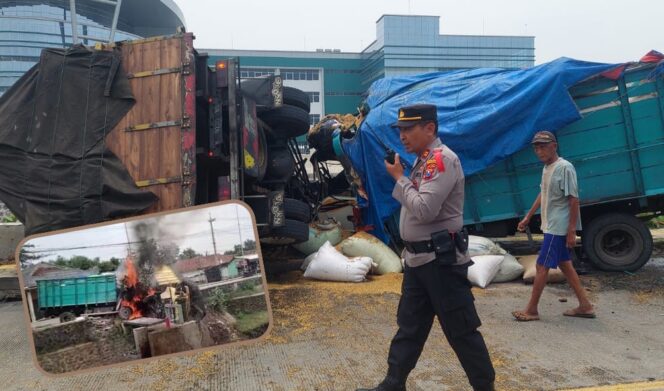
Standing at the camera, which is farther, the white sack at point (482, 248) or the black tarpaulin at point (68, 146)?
the white sack at point (482, 248)

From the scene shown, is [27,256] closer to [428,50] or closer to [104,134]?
[104,134]

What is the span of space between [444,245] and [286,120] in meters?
3.97

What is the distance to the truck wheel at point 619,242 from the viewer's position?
6691 millimetres

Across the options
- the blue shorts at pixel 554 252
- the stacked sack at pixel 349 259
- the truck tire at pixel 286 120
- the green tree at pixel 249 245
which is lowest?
the stacked sack at pixel 349 259

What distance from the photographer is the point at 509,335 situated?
14.4ft

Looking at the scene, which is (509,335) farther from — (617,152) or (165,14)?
(165,14)

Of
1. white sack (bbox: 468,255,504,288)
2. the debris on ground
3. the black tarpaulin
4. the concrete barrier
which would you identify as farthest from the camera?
the concrete barrier

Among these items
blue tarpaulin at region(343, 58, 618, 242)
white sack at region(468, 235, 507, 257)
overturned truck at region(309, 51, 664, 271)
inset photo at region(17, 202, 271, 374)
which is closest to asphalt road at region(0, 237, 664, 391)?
white sack at region(468, 235, 507, 257)

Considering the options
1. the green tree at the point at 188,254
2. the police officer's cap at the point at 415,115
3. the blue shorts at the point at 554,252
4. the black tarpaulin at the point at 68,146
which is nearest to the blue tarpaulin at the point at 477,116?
the blue shorts at the point at 554,252

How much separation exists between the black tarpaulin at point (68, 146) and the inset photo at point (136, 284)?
277cm

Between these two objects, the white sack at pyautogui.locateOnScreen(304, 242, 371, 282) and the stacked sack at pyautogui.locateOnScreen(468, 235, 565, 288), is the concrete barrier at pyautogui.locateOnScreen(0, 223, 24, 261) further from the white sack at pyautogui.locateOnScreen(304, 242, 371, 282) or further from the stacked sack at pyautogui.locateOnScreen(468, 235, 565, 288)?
the stacked sack at pyautogui.locateOnScreen(468, 235, 565, 288)

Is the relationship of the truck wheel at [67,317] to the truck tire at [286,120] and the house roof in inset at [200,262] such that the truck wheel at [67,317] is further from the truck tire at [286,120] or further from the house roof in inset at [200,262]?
the truck tire at [286,120]

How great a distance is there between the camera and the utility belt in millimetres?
2738

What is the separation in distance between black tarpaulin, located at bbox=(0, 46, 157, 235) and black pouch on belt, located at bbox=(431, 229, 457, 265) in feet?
8.53
